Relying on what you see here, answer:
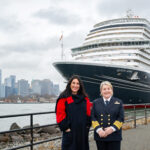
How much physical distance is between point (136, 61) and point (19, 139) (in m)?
17.7

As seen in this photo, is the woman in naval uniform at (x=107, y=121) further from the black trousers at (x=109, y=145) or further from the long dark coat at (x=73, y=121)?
the long dark coat at (x=73, y=121)

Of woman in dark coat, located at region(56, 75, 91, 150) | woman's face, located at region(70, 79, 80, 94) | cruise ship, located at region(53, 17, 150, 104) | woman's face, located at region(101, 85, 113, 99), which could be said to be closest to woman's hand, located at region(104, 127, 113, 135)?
woman in dark coat, located at region(56, 75, 91, 150)

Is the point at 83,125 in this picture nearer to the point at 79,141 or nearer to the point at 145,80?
the point at 79,141

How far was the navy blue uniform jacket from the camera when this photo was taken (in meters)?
3.37

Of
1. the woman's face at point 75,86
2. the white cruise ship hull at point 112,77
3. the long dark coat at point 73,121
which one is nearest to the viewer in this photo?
the long dark coat at point 73,121

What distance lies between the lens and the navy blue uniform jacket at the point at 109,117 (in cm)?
337

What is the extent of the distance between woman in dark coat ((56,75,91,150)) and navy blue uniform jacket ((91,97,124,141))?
0.56 ft

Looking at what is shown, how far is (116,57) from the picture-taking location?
2453 centimetres

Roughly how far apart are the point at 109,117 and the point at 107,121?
0.21 ft

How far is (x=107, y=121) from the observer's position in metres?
3.39

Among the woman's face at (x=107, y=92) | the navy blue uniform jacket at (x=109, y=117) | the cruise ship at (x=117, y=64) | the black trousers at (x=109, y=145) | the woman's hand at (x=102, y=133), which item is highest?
the cruise ship at (x=117, y=64)

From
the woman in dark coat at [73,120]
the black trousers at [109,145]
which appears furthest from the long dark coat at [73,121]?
the black trousers at [109,145]

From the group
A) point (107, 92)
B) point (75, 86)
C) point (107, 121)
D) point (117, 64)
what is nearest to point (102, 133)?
point (107, 121)

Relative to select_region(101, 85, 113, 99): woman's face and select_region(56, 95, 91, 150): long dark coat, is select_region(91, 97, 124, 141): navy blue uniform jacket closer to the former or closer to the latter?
select_region(101, 85, 113, 99): woman's face
